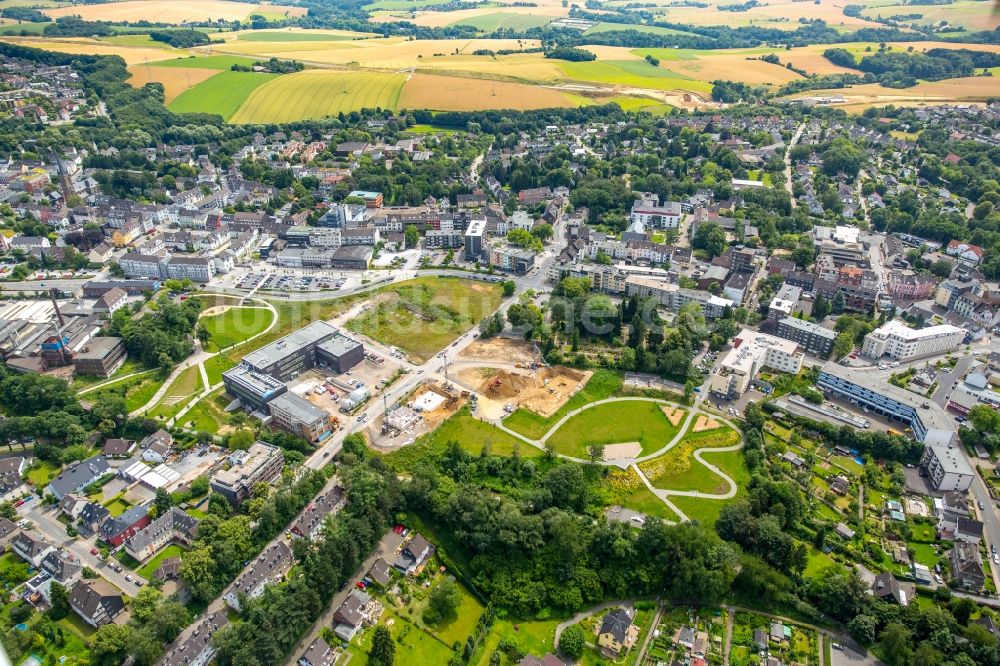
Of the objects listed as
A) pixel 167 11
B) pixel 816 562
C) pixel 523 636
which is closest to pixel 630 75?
pixel 816 562

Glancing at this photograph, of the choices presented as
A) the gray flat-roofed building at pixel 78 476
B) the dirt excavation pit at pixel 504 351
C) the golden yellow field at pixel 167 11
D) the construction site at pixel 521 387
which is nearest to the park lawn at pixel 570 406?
the construction site at pixel 521 387

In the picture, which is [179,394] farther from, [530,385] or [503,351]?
[530,385]

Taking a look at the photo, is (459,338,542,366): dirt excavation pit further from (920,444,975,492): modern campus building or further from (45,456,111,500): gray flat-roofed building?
(920,444,975,492): modern campus building

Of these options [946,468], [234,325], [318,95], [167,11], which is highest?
[167,11]

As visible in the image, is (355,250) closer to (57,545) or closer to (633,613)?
(57,545)

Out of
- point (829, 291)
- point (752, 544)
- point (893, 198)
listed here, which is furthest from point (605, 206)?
point (752, 544)
